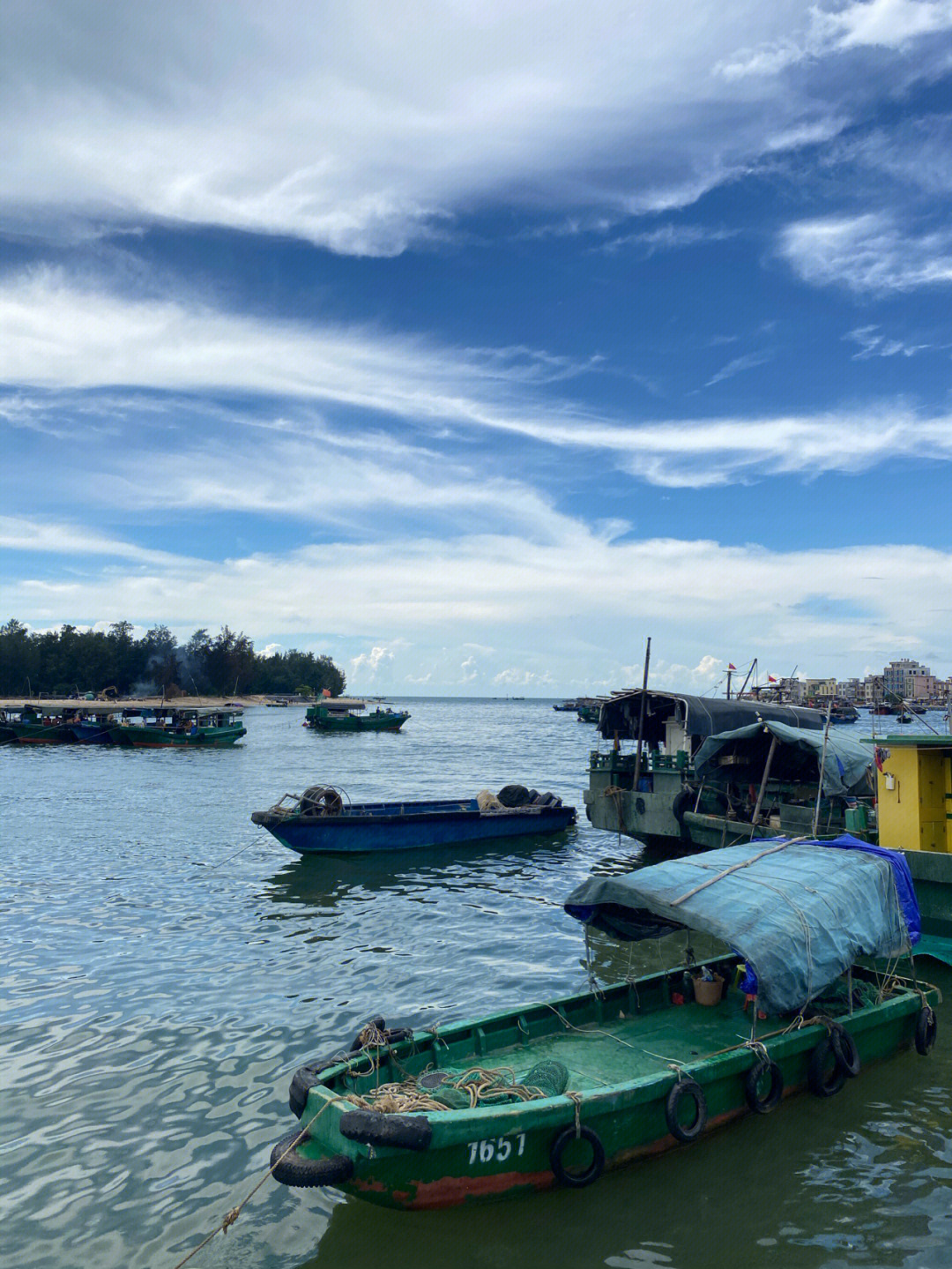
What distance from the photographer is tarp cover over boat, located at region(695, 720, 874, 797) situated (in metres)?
18.5

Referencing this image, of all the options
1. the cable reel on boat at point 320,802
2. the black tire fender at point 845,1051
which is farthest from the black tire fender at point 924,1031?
the cable reel on boat at point 320,802

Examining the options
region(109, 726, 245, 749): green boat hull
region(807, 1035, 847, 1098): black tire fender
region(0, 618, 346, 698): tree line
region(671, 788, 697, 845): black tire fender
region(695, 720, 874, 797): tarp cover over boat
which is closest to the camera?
region(807, 1035, 847, 1098): black tire fender

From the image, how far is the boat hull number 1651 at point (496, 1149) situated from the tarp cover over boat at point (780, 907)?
9.75 ft

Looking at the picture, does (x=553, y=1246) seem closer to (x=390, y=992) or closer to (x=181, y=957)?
(x=390, y=992)

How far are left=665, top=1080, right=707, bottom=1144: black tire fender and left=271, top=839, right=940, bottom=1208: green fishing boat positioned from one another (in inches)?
0.7

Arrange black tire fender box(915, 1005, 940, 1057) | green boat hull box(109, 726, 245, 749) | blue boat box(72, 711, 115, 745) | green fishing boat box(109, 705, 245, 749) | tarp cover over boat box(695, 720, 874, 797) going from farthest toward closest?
blue boat box(72, 711, 115, 745)
green fishing boat box(109, 705, 245, 749)
green boat hull box(109, 726, 245, 749)
tarp cover over boat box(695, 720, 874, 797)
black tire fender box(915, 1005, 940, 1057)

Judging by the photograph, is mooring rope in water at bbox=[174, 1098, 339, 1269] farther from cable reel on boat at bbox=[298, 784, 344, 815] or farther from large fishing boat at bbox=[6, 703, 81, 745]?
large fishing boat at bbox=[6, 703, 81, 745]

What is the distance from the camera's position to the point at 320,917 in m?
17.9

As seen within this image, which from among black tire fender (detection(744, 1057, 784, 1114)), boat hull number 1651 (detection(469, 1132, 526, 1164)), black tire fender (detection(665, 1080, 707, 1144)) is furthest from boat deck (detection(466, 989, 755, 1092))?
boat hull number 1651 (detection(469, 1132, 526, 1164))

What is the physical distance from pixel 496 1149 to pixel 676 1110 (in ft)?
6.66

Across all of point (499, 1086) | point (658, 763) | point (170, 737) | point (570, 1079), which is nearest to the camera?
point (499, 1086)

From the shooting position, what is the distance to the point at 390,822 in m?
23.4

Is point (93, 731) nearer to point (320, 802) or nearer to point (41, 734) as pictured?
point (41, 734)

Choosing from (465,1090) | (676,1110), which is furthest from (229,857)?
(676,1110)
